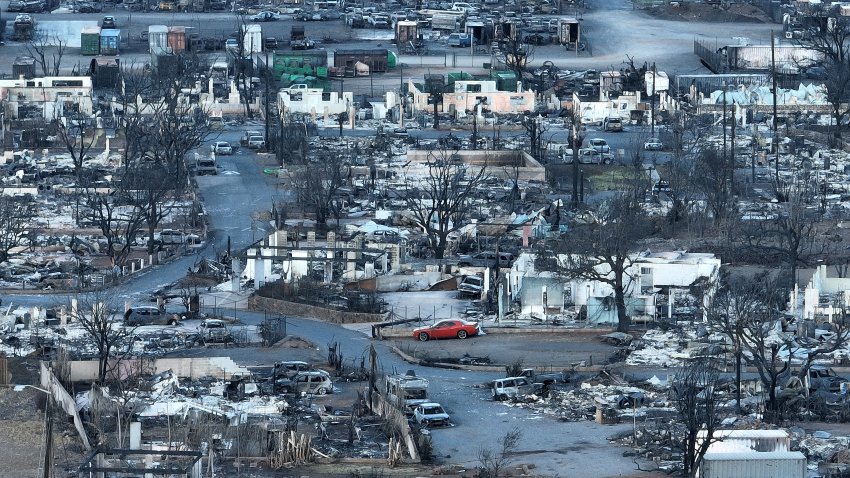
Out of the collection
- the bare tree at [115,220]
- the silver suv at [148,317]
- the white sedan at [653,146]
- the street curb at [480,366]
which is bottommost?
the white sedan at [653,146]

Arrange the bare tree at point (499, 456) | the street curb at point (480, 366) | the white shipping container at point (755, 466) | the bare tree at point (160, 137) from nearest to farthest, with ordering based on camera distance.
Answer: the white shipping container at point (755, 466) < the bare tree at point (499, 456) < the street curb at point (480, 366) < the bare tree at point (160, 137)

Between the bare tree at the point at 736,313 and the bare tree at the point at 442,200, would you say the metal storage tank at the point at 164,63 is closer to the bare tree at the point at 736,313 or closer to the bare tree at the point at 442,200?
the bare tree at the point at 442,200

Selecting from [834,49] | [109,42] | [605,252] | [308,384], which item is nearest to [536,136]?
[834,49]

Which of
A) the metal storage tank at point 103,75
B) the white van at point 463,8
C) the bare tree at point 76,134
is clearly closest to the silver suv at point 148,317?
the bare tree at point 76,134

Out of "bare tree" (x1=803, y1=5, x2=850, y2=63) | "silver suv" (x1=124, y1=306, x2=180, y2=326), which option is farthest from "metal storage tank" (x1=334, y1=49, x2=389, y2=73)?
"silver suv" (x1=124, y1=306, x2=180, y2=326)

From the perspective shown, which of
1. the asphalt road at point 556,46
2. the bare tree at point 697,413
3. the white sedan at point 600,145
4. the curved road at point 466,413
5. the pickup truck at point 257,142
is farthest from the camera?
the asphalt road at point 556,46

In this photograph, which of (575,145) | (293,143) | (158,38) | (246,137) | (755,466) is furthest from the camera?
(158,38)

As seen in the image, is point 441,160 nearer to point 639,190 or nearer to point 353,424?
point 639,190

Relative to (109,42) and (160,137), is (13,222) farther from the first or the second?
(109,42)
